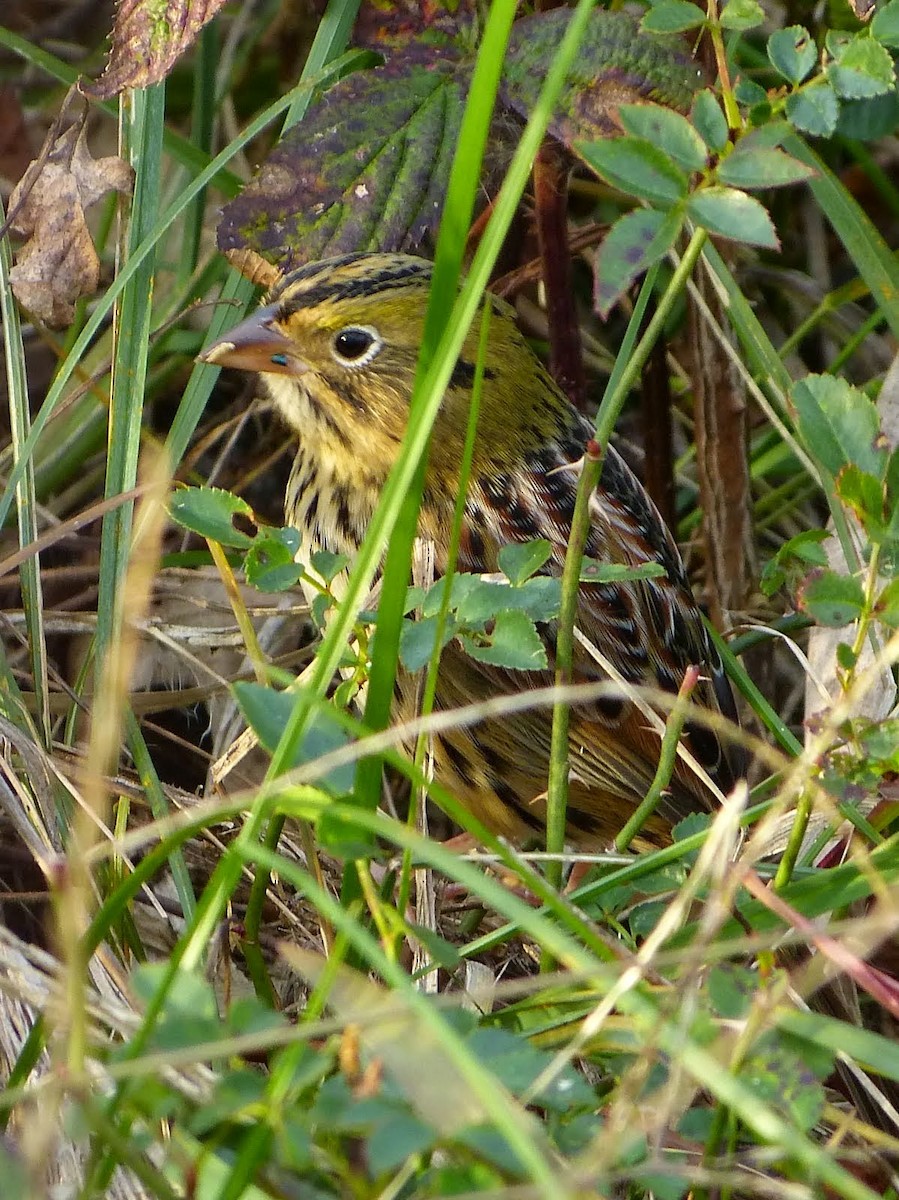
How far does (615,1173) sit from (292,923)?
82 cm

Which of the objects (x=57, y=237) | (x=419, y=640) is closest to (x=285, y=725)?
(x=419, y=640)

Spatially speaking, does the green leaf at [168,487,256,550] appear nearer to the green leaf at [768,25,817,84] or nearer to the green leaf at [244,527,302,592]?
the green leaf at [244,527,302,592]

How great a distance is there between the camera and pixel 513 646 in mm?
1396

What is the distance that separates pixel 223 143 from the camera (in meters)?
2.88

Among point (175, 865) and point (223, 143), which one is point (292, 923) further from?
point (223, 143)

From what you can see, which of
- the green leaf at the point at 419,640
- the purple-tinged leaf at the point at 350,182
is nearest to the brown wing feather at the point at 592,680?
the purple-tinged leaf at the point at 350,182

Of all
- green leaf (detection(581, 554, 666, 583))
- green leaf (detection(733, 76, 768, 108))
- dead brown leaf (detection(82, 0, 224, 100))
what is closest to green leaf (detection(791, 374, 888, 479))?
green leaf (detection(581, 554, 666, 583))

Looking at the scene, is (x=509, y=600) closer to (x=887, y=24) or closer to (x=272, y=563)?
(x=272, y=563)

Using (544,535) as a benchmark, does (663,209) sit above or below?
above

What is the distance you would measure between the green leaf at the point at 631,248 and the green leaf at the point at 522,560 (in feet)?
0.78

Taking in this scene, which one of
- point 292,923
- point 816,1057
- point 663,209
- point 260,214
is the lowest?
point 292,923

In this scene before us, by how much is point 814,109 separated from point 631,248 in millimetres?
255

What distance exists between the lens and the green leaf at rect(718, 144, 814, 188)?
128 cm

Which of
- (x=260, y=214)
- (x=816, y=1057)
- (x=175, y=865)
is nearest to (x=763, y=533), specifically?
(x=260, y=214)
